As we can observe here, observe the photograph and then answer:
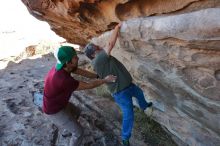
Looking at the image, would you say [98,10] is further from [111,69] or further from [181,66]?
[181,66]

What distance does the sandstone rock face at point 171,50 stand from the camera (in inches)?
145

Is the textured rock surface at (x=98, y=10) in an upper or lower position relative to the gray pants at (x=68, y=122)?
upper

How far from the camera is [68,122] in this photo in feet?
16.5

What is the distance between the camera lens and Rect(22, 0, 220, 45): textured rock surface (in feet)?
12.8

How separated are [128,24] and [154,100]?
5.56ft

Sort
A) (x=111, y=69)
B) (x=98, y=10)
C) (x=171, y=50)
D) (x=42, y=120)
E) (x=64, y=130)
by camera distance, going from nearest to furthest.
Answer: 1. (x=171, y=50)
2. (x=111, y=69)
3. (x=98, y=10)
4. (x=64, y=130)
5. (x=42, y=120)

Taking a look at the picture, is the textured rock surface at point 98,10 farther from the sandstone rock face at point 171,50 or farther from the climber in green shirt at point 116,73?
the climber in green shirt at point 116,73

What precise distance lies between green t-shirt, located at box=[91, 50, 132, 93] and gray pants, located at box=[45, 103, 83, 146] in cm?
74

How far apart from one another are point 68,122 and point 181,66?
6.12 ft

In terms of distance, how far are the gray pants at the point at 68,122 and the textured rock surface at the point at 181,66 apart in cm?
133

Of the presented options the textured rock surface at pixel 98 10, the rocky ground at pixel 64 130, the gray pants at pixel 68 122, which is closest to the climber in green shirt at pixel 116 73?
the textured rock surface at pixel 98 10

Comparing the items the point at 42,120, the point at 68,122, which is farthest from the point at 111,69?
the point at 42,120

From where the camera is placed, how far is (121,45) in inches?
209

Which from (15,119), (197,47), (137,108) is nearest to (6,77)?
(15,119)
